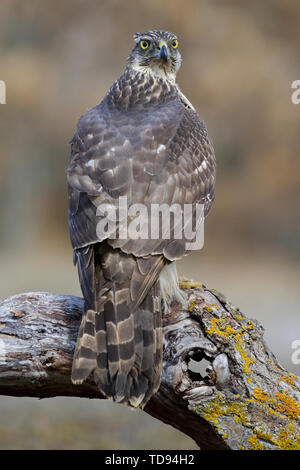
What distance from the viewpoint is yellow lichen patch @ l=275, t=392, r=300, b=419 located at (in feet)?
10.2

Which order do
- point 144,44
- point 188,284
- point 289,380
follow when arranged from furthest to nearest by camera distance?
point 144,44, point 188,284, point 289,380

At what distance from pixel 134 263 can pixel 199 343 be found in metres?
0.44

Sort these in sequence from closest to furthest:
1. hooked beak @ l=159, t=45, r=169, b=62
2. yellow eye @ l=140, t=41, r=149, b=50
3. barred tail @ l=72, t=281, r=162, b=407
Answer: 1. barred tail @ l=72, t=281, r=162, b=407
2. hooked beak @ l=159, t=45, r=169, b=62
3. yellow eye @ l=140, t=41, r=149, b=50

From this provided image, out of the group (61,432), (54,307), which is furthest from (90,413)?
(54,307)

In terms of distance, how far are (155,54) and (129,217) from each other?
54.1 inches

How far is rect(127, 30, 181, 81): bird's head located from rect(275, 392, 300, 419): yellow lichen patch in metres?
1.87

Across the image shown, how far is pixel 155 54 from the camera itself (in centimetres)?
411

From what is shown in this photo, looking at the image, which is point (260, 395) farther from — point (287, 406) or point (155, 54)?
point (155, 54)

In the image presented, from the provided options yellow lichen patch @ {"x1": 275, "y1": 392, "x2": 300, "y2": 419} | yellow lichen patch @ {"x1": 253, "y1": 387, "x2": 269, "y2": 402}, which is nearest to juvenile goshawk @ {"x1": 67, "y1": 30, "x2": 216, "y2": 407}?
yellow lichen patch @ {"x1": 253, "y1": 387, "x2": 269, "y2": 402}

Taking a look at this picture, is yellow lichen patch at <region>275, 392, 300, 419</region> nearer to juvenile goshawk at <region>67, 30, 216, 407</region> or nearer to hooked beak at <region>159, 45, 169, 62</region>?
juvenile goshawk at <region>67, 30, 216, 407</region>

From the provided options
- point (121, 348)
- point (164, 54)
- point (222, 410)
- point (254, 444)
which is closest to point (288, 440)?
point (254, 444)

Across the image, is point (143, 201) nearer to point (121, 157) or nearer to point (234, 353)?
point (121, 157)

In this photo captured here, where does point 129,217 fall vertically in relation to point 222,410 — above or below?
above

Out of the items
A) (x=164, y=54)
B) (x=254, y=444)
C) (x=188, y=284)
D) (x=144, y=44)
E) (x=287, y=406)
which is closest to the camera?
(x=254, y=444)
